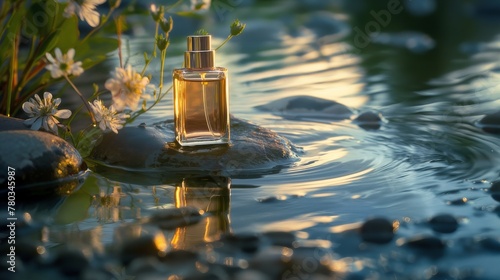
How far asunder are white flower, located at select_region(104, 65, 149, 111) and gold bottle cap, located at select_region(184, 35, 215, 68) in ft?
0.48

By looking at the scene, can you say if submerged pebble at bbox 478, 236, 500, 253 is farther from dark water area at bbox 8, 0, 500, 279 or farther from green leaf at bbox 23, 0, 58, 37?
green leaf at bbox 23, 0, 58, 37

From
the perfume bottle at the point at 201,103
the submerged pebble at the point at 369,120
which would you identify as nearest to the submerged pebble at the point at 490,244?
the perfume bottle at the point at 201,103

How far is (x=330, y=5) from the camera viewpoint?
26.9 feet

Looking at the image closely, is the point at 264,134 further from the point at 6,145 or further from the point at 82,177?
the point at 6,145

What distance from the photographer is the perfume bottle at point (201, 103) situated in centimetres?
203

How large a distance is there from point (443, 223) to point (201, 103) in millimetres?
736

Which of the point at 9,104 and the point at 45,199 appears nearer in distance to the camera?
the point at 45,199

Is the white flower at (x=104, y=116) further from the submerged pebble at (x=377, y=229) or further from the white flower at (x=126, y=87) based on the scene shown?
the submerged pebble at (x=377, y=229)

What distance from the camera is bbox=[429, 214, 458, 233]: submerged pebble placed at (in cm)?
157

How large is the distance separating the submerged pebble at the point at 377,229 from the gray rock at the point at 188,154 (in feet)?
1.72

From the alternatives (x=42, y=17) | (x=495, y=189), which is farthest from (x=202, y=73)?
(x=495, y=189)

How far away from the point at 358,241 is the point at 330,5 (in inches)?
272

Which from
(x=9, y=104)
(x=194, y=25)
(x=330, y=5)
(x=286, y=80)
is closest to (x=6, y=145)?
(x=9, y=104)

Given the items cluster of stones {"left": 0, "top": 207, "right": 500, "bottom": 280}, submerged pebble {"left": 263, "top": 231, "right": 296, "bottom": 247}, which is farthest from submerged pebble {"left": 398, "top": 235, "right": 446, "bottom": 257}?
submerged pebble {"left": 263, "top": 231, "right": 296, "bottom": 247}
